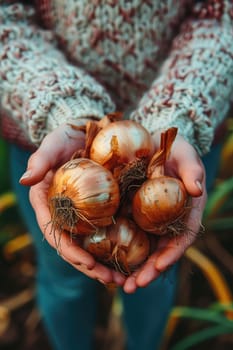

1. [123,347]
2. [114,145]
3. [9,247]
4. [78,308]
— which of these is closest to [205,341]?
[123,347]

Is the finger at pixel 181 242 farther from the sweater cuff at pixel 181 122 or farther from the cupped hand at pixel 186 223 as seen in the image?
the sweater cuff at pixel 181 122

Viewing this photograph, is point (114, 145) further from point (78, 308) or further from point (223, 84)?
point (78, 308)

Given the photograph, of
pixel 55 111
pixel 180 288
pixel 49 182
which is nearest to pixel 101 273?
pixel 49 182

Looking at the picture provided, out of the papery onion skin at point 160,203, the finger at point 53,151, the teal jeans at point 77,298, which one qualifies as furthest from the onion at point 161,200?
the teal jeans at point 77,298

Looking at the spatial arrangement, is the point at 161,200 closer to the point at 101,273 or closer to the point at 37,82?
the point at 101,273

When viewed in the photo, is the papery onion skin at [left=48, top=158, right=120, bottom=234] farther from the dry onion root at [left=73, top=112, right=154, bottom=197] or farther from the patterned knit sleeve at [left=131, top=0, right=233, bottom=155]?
the patterned knit sleeve at [left=131, top=0, right=233, bottom=155]
